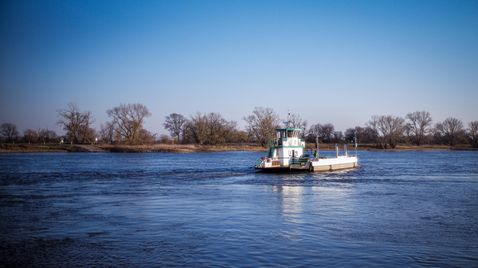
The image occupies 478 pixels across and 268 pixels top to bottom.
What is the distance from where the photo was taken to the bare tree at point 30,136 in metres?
134

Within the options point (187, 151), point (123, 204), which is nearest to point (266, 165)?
point (123, 204)

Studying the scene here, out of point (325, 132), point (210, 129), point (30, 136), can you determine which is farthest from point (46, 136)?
point (325, 132)

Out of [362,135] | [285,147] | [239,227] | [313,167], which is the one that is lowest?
[239,227]

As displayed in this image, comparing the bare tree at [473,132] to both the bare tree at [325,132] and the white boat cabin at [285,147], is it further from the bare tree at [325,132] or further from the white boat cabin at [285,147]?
the white boat cabin at [285,147]

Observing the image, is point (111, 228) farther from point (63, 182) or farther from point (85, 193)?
point (63, 182)

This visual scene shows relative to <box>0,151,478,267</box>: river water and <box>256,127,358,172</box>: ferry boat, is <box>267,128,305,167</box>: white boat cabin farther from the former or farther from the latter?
<box>0,151,478,267</box>: river water

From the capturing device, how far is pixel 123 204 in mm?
22828

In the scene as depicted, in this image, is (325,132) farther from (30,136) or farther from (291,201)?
(291,201)

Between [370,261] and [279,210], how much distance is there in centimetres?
930

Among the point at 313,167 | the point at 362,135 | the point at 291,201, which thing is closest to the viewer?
the point at 291,201

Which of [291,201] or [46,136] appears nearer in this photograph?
[291,201]

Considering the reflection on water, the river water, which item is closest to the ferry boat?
the reflection on water

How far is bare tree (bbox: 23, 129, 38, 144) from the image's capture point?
13364 cm

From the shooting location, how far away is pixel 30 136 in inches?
5325
